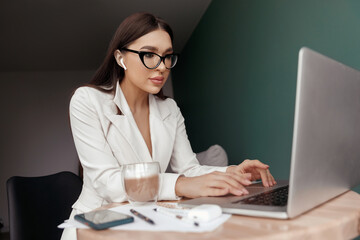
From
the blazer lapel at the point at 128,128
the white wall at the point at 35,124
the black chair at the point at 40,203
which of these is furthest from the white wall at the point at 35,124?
the blazer lapel at the point at 128,128

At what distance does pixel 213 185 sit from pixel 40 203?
2.80ft

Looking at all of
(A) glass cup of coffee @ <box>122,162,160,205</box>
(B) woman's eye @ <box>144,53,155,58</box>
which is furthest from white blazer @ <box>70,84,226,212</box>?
(B) woman's eye @ <box>144,53,155,58</box>

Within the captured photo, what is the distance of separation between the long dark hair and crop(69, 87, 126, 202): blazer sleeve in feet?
0.61

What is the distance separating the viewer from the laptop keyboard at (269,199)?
0.76 metres

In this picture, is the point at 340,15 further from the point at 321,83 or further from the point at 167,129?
the point at 321,83

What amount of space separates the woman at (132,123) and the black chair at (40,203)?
166 mm

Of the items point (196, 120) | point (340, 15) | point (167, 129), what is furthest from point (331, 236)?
point (196, 120)

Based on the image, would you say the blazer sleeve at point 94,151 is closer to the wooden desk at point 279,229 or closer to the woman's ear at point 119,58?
the woman's ear at point 119,58

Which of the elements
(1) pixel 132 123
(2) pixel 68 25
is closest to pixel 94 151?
(1) pixel 132 123

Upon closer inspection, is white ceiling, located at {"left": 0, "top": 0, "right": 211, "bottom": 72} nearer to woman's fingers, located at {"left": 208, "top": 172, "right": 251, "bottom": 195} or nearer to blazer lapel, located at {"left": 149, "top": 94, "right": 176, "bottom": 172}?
blazer lapel, located at {"left": 149, "top": 94, "right": 176, "bottom": 172}

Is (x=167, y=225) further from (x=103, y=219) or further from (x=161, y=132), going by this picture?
(x=161, y=132)

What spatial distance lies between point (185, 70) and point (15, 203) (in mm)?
3557

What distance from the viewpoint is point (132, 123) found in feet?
4.64

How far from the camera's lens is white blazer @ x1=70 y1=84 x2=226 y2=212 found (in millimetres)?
1097
